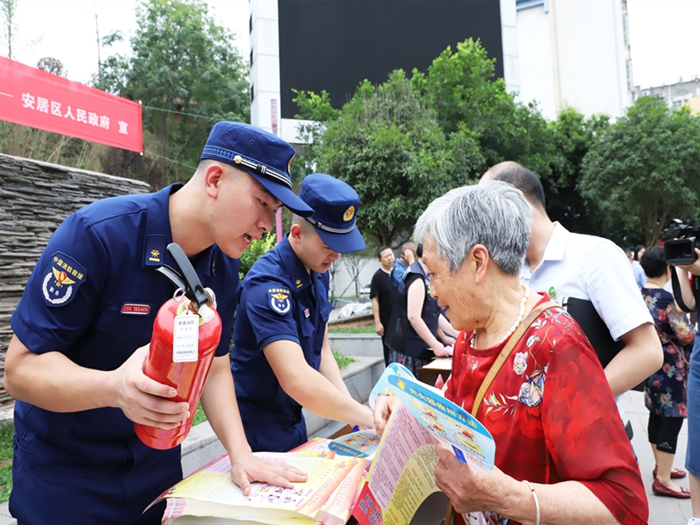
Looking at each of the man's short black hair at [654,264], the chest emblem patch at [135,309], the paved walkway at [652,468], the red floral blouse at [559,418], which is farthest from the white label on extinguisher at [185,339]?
the man's short black hair at [654,264]

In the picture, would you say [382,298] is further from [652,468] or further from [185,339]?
[185,339]

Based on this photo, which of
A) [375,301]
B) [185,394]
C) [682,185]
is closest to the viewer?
[185,394]

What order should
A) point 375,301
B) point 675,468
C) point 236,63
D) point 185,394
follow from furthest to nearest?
1. point 236,63
2. point 375,301
3. point 675,468
4. point 185,394

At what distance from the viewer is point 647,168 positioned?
21.0 meters

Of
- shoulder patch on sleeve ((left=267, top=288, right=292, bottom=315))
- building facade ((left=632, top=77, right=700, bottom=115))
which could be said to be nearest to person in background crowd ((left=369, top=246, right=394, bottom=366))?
shoulder patch on sleeve ((left=267, top=288, right=292, bottom=315))

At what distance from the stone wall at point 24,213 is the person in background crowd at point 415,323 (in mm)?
3529

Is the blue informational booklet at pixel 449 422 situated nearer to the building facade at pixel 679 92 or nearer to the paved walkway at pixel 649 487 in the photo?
the paved walkway at pixel 649 487

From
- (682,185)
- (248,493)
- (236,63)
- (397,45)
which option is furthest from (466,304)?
→ (236,63)

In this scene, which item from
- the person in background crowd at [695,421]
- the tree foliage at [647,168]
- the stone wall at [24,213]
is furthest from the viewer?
the tree foliage at [647,168]

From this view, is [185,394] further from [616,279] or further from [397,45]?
[397,45]

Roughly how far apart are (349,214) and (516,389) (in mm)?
1065

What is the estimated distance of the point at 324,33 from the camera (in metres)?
23.5

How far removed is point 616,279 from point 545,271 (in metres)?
0.27

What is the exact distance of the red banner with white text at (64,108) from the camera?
16.7 feet
